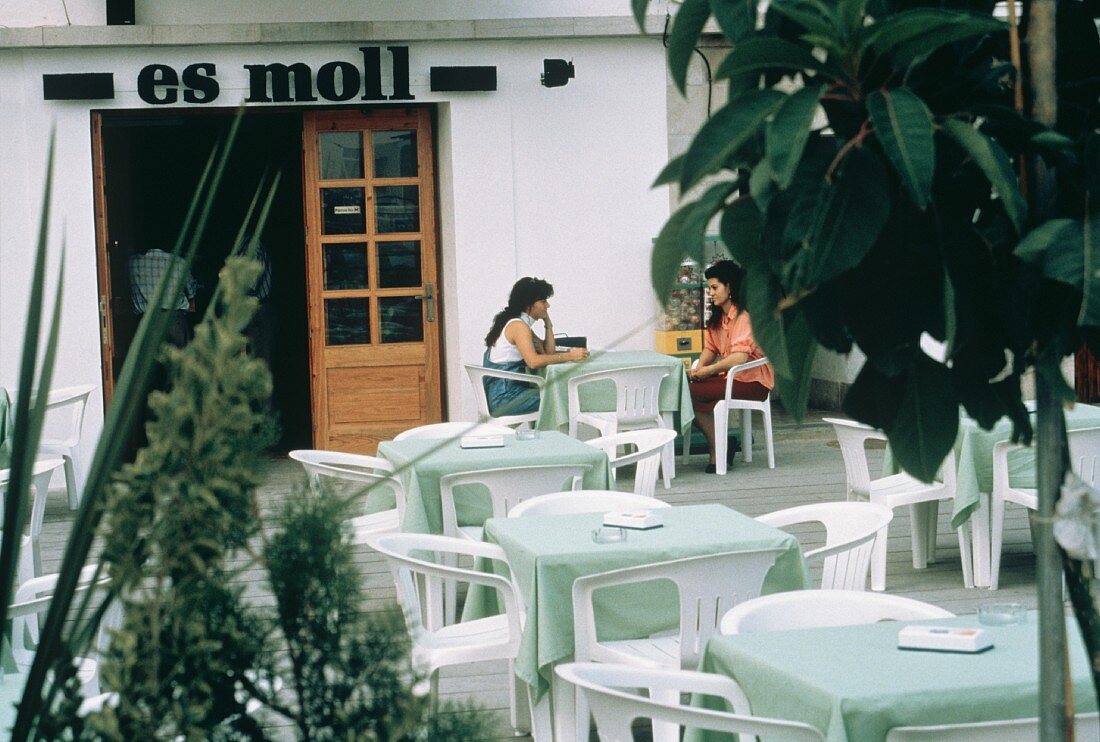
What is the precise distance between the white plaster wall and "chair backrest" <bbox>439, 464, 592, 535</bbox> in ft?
16.3

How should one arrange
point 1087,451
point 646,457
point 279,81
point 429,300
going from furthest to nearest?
1. point 429,300
2. point 279,81
3. point 646,457
4. point 1087,451

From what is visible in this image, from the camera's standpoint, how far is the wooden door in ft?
35.3

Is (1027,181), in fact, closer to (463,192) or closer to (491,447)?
(491,447)

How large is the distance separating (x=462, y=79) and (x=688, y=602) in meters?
7.21

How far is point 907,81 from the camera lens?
4.69 ft

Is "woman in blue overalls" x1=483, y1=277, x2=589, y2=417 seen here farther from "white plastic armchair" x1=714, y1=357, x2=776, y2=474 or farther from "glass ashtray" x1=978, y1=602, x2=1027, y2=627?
"glass ashtray" x1=978, y1=602, x2=1027, y2=627

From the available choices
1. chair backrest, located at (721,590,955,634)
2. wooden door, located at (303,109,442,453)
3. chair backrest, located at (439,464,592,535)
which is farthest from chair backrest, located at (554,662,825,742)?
wooden door, located at (303,109,442,453)

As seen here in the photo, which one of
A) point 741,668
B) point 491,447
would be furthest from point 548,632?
point 491,447

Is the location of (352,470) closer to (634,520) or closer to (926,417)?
(634,520)

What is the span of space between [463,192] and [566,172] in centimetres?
79

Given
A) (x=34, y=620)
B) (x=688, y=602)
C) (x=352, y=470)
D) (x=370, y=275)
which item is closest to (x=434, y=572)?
(x=688, y=602)

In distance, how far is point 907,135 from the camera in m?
1.31

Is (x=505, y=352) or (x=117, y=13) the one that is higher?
(x=117, y=13)

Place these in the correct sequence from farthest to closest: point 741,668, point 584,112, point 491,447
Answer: point 584,112, point 491,447, point 741,668
